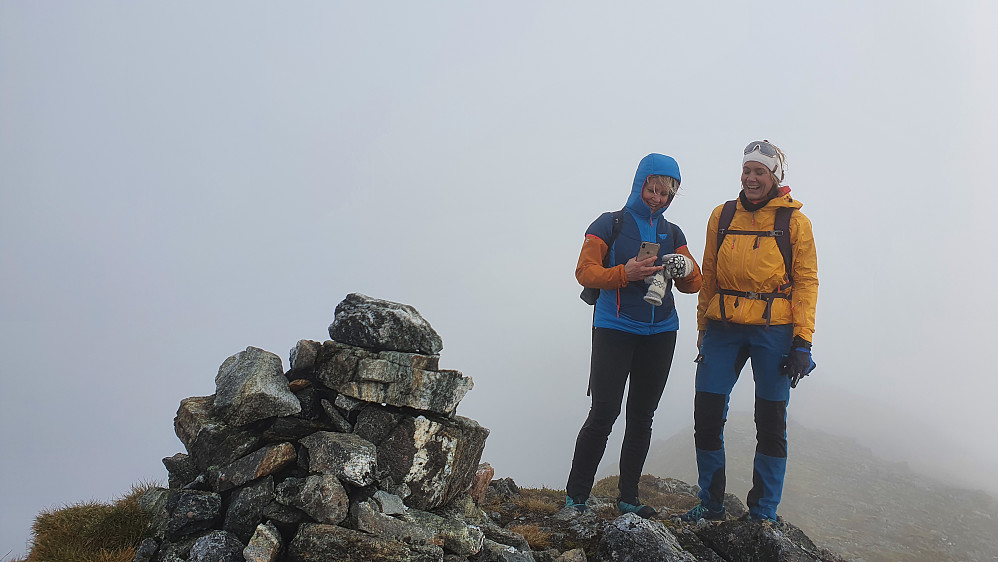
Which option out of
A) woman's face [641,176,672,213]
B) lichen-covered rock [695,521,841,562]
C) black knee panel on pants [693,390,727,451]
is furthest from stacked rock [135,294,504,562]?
woman's face [641,176,672,213]

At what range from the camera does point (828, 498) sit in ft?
208

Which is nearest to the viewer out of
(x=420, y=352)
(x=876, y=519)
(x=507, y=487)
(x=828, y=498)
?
(x=420, y=352)

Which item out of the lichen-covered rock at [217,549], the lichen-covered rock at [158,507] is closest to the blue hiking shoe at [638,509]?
the lichen-covered rock at [217,549]

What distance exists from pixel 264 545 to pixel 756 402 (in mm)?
7325

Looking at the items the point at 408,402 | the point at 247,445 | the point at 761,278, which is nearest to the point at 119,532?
the point at 247,445

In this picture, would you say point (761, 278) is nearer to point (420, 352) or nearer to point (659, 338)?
point (659, 338)

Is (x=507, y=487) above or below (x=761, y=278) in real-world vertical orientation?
below

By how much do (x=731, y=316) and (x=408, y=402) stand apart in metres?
5.25

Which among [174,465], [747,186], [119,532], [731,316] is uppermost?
[747,186]

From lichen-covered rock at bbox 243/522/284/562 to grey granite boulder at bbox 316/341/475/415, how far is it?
1.87 m

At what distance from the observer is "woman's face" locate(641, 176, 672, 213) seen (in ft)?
26.4

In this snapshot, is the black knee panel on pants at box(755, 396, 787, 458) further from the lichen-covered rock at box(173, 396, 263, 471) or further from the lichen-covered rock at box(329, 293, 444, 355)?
the lichen-covered rock at box(173, 396, 263, 471)

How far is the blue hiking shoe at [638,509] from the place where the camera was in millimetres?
8430

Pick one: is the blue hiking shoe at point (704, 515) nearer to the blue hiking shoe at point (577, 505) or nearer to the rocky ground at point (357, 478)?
the rocky ground at point (357, 478)
